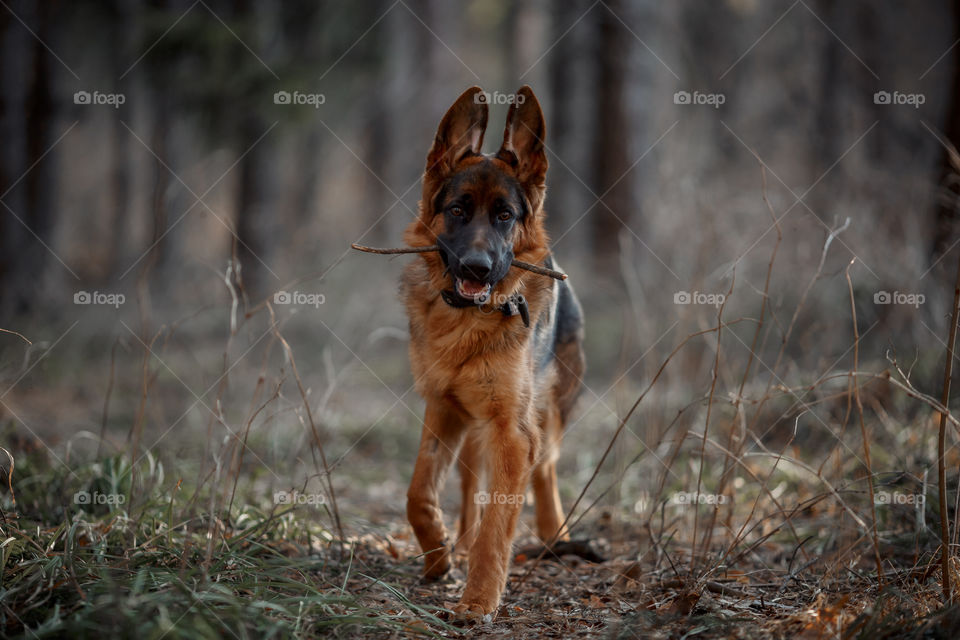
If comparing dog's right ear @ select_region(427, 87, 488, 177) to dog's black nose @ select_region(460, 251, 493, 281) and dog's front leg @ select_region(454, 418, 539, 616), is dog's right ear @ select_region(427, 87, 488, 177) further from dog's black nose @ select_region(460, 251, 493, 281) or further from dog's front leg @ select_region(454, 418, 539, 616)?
dog's front leg @ select_region(454, 418, 539, 616)

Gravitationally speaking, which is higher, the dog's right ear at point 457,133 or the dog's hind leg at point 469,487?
the dog's right ear at point 457,133

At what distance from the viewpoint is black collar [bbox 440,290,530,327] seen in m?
3.62

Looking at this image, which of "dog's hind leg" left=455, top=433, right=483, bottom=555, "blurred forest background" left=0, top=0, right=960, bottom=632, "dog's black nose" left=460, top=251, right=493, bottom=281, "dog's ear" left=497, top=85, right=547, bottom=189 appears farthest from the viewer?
"blurred forest background" left=0, top=0, right=960, bottom=632

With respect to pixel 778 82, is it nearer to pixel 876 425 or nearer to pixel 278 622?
pixel 876 425

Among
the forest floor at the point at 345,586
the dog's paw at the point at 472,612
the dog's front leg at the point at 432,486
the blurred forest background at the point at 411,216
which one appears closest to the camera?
the forest floor at the point at 345,586

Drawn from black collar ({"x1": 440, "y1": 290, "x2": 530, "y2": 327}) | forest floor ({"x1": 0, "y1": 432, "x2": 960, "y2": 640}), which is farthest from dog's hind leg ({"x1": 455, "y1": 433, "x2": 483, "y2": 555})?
black collar ({"x1": 440, "y1": 290, "x2": 530, "y2": 327})

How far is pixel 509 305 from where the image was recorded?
3.62 m

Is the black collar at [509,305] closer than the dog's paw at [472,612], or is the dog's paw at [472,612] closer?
the dog's paw at [472,612]

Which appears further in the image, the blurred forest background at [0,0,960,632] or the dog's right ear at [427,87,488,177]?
the blurred forest background at [0,0,960,632]

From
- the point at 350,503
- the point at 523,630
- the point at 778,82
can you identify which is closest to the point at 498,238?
the point at 523,630

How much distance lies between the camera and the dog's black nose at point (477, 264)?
3238 millimetres

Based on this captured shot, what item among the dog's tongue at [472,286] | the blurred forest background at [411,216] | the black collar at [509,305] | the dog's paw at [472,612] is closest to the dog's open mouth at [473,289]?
the dog's tongue at [472,286]

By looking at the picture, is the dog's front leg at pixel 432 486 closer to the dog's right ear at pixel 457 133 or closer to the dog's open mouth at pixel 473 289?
the dog's open mouth at pixel 473 289

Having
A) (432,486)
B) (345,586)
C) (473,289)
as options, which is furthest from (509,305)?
(345,586)
